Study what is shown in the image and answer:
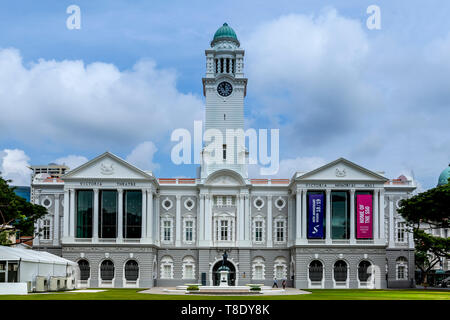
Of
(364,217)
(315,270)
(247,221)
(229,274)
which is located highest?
(364,217)

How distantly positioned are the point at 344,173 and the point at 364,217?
211 inches

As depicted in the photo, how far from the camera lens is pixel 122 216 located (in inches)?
2906

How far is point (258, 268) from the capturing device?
77562 mm

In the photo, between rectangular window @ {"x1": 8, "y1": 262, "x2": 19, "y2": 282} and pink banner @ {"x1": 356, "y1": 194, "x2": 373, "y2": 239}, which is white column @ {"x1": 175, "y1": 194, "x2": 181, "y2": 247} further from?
rectangular window @ {"x1": 8, "y1": 262, "x2": 19, "y2": 282}

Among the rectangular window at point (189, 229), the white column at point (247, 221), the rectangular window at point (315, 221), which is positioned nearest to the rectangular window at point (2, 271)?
the rectangular window at point (189, 229)

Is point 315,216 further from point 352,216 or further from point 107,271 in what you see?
point 107,271

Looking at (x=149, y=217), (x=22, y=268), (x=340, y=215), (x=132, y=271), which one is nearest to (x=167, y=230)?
(x=149, y=217)

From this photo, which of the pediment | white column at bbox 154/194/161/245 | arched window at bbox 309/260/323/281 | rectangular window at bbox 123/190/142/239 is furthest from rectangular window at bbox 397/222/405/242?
rectangular window at bbox 123/190/142/239

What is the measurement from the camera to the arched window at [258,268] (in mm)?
77438

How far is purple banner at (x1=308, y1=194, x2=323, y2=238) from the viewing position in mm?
73938

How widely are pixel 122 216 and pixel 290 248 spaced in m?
19.6
